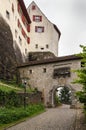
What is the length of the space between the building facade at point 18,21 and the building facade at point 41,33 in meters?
1.28

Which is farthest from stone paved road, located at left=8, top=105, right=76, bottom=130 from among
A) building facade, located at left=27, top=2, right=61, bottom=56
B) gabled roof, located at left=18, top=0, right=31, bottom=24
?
building facade, located at left=27, top=2, right=61, bottom=56

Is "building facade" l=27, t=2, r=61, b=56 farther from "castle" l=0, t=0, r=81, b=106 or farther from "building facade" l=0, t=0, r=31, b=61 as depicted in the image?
"building facade" l=0, t=0, r=31, b=61

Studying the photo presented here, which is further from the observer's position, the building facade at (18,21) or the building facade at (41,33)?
the building facade at (41,33)

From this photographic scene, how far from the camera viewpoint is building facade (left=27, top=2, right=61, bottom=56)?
64688 mm

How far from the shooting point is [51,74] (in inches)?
1860

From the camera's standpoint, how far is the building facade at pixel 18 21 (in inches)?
1865

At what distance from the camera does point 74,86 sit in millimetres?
44562

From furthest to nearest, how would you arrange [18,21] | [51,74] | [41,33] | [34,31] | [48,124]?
[34,31] → [41,33] → [18,21] → [51,74] → [48,124]

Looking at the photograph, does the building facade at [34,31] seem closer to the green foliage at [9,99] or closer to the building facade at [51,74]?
the building facade at [51,74]

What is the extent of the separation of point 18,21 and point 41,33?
438 inches

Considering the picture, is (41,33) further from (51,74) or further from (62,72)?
(62,72)

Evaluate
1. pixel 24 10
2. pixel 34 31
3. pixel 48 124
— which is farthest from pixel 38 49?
pixel 48 124

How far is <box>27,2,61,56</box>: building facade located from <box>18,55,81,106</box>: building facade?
15406 millimetres

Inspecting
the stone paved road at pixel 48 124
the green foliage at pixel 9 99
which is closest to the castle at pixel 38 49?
the green foliage at pixel 9 99
